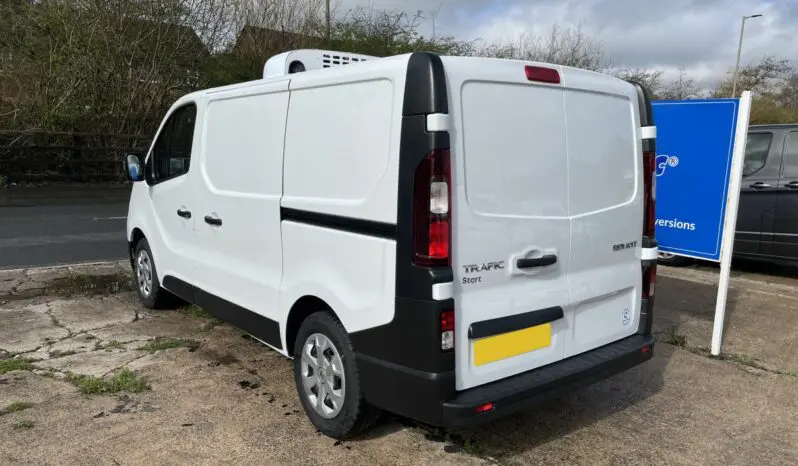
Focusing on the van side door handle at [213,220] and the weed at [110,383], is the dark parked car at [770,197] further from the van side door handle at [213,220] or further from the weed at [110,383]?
the weed at [110,383]

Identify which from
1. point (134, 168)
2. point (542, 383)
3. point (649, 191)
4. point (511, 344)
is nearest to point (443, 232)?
point (511, 344)

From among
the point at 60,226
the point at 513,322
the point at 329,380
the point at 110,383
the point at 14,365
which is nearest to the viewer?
the point at 513,322

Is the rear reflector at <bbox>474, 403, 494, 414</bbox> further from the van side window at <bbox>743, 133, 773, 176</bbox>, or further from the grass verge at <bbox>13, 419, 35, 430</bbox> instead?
the van side window at <bbox>743, 133, 773, 176</bbox>

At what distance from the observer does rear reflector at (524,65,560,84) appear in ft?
9.69

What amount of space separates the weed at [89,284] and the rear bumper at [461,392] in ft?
14.6

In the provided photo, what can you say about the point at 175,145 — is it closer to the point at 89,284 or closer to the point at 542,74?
the point at 89,284

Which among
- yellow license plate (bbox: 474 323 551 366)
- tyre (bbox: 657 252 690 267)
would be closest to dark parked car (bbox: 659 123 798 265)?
tyre (bbox: 657 252 690 267)

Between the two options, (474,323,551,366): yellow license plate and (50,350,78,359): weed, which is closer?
(474,323,551,366): yellow license plate

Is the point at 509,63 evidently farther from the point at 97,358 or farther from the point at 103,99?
the point at 103,99

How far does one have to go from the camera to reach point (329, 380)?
10.6 feet

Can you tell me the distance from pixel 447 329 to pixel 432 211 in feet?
1.73

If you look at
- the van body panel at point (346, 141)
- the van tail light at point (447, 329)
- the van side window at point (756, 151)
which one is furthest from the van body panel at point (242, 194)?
the van side window at point (756, 151)

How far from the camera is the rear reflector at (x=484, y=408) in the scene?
2.70m

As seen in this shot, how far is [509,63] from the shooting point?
2889 mm
